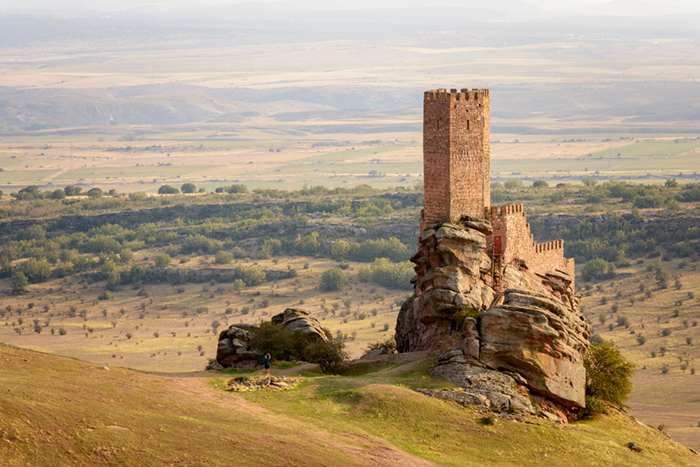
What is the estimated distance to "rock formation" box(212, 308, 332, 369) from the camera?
4188 cm

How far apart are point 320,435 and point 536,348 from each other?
35.7 feet

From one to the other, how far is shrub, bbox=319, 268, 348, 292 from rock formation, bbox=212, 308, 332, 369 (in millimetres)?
55918

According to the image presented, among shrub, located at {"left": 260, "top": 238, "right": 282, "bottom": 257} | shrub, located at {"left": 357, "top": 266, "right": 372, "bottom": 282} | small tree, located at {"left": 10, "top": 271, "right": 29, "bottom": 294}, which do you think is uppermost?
shrub, located at {"left": 260, "top": 238, "right": 282, "bottom": 257}

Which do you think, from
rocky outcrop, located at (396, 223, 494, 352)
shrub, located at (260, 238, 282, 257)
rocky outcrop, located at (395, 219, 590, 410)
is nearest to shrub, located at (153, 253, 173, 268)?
shrub, located at (260, 238, 282, 257)

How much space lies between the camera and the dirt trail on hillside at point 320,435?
92.0 feet

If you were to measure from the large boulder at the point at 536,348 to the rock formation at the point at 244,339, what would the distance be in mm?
11488

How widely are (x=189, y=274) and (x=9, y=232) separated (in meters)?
40.4

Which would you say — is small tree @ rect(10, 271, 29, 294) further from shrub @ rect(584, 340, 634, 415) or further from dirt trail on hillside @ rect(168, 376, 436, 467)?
shrub @ rect(584, 340, 634, 415)

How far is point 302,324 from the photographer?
45.3m

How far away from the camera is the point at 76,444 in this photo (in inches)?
982

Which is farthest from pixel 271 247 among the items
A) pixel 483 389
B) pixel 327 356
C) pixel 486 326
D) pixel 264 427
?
pixel 264 427

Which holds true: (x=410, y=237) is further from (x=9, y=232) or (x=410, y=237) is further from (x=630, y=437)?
(x=630, y=437)

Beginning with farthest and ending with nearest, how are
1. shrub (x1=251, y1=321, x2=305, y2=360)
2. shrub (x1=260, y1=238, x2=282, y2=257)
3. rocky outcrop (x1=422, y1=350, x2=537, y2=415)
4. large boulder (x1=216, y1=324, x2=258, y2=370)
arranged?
shrub (x1=260, y1=238, x2=282, y2=257)
shrub (x1=251, y1=321, x2=305, y2=360)
large boulder (x1=216, y1=324, x2=258, y2=370)
rocky outcrop (x1=422, y1=350, x2=537, y2=415)

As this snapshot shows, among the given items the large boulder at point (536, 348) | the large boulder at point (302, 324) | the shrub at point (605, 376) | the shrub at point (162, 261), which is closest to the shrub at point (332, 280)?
the shrub at point (162, 261)
